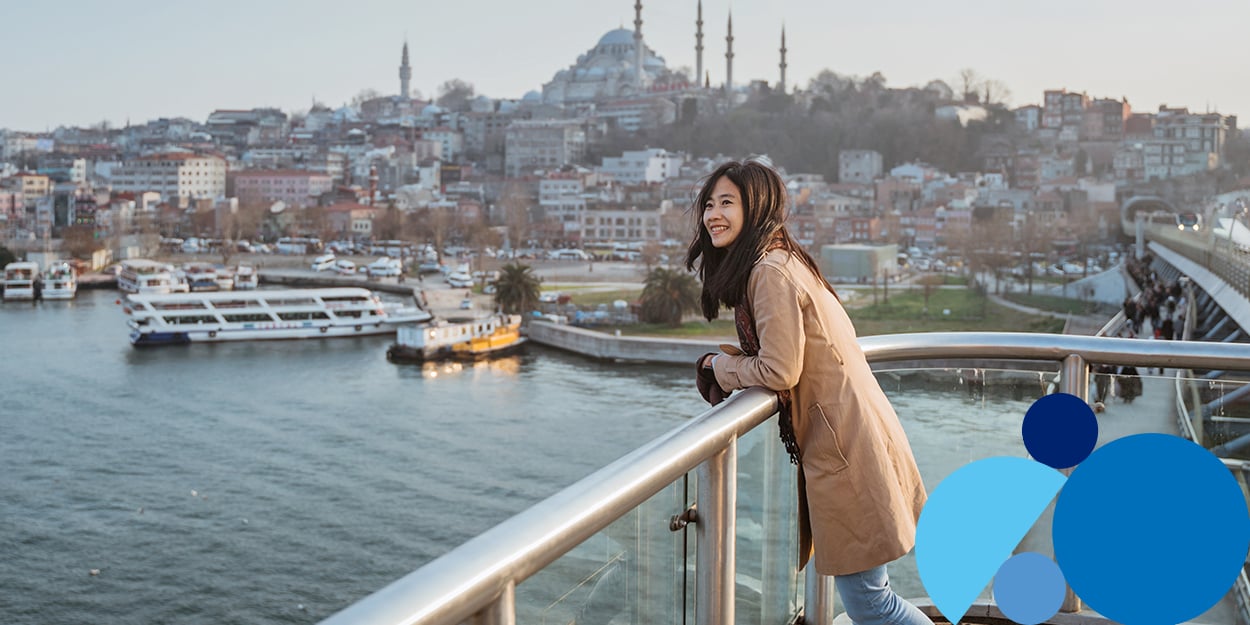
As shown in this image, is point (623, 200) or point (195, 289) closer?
point (195, 289)

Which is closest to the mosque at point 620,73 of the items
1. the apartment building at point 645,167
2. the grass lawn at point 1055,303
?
the apartment building at point 645,167

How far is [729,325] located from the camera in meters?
14.7

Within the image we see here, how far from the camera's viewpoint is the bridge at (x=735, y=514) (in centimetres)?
40

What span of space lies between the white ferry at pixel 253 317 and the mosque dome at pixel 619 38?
1416 inches

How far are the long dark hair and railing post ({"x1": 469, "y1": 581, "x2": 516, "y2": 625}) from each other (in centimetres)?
33

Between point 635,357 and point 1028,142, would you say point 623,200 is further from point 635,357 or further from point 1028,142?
point 635,357

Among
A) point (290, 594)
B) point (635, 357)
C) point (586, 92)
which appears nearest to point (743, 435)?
point (290, 594)

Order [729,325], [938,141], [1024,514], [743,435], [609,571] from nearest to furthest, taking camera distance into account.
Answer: [609,571], [743,435], [1024,514], [729,325], [938,141]

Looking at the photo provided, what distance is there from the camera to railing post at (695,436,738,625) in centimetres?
65

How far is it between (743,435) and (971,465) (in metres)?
0.25

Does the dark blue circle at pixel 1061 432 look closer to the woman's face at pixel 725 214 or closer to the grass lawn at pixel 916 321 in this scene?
the woman's face at pixel 725 214

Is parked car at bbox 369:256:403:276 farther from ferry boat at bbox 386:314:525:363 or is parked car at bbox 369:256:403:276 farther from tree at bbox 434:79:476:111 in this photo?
tree at bbox 434:79:476:111

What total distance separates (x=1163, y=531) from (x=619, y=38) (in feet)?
167

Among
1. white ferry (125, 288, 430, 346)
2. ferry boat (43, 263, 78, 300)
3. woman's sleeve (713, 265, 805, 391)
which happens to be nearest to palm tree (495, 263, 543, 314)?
white ferry (125, 288, 430, 346)
